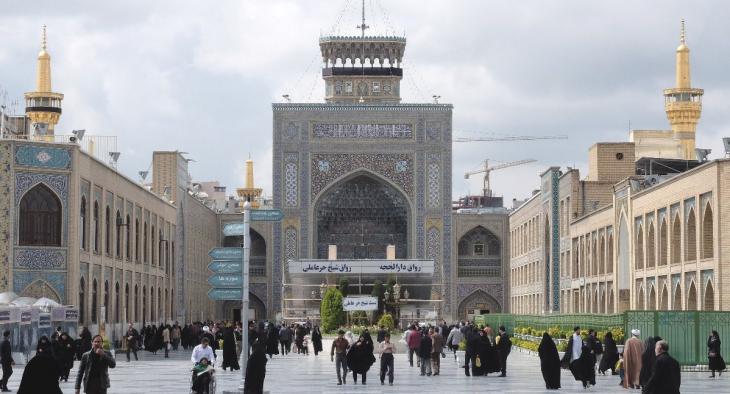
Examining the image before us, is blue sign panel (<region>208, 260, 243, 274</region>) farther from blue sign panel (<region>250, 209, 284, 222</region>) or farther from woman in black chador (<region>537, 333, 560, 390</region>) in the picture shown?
woman in black chador (<region>537, 333, 560, 390</region>)

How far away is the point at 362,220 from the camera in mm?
62469

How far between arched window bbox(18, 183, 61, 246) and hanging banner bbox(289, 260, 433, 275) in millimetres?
20949

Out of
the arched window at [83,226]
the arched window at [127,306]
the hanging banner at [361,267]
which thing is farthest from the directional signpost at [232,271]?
the hanging banner at [361,267]

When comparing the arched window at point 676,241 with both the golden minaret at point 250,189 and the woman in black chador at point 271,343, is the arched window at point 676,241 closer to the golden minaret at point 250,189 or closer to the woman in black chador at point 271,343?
the woman in black chador at point 271,343

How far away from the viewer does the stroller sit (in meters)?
17.3

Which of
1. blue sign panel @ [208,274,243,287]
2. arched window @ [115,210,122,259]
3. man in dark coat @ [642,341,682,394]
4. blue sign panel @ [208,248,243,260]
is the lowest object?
man in dark coat @ [642,341,682,394]

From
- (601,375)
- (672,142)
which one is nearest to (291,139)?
(672,142)

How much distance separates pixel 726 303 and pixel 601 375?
17.2 feet

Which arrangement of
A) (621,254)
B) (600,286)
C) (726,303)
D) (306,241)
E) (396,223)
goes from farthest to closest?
(396,223) → (306,241) → (600,286) → (621,254) → (726,303)

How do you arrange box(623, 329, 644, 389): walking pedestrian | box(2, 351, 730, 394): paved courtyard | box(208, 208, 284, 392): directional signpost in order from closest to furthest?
box(208, 208, 284, 392): directional signpost
box(623, 329, 644, 389): walking pedestrian
box(2, 351, 730, 394): paved courtyard

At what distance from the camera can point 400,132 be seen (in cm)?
5838

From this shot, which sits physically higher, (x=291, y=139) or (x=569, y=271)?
(x=291, y=139)

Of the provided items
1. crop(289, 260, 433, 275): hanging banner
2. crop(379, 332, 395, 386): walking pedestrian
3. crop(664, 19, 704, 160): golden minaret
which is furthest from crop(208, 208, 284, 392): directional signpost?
crop(664, 19, 704, 160): golden minaret

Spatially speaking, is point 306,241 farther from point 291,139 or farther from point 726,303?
point 726,303
